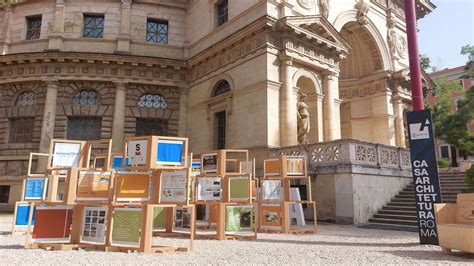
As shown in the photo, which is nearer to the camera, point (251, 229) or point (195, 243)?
point (195, 243)

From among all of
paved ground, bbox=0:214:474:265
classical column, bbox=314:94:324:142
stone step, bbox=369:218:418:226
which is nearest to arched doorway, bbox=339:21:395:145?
classical column, bbox=314:94:324:142

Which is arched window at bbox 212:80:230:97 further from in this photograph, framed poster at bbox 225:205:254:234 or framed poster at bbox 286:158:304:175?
framed poster at bbox 225:205:254:234

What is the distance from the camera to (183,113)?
77.2 ft

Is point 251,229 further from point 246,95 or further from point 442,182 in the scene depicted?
point 442,182

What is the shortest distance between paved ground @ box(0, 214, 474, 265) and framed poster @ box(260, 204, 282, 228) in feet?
5.59

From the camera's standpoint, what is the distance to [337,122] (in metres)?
20.6

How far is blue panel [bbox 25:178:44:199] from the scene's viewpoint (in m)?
9.65

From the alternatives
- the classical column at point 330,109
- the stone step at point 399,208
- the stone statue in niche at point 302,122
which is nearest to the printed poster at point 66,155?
the stone step at point 399,208

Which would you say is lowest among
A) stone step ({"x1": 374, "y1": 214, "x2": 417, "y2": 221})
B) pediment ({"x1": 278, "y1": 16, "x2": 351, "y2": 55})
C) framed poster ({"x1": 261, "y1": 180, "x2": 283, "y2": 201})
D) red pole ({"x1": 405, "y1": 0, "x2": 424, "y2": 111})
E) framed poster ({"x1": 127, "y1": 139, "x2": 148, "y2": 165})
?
stone step ({"x1": 374, "y1": 214, "x2": 417, "y2": 221})

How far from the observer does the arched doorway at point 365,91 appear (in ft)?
84.5

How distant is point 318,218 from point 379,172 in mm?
3070

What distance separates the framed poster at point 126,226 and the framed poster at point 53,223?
1.34 meters

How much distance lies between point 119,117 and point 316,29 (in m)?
13.0

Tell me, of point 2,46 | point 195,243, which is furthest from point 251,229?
point 2,46
